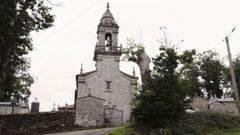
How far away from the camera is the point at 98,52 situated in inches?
1543

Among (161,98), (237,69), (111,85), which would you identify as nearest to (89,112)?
(111,85)

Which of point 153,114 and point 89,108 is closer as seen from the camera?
Result: point 153,114

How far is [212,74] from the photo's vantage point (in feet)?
186

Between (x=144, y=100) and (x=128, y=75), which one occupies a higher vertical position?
(x=128, y=75)

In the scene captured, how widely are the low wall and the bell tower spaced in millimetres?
12148

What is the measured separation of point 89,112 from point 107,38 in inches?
516

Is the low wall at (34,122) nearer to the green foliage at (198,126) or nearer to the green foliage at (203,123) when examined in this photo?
the green foliage at (198,126)

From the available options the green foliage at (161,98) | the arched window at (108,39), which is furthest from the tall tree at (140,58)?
the arched window at (108,39)

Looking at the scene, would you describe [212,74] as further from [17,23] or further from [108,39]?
[17,23]

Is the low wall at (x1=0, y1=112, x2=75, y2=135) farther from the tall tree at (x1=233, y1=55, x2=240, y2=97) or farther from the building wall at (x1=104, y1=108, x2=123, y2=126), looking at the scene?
the tall tree at (x1=233, y1=55, x2=240, y2=97)

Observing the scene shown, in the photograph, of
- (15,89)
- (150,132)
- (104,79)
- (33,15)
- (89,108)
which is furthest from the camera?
(104,79)

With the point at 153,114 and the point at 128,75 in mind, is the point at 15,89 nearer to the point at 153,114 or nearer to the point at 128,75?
the point at 128,75

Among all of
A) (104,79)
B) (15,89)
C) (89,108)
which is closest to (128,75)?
(104,79)

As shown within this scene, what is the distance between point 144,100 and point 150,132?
6.13 ft
